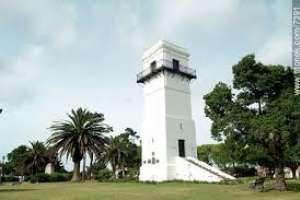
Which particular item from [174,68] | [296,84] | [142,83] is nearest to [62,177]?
[142,83]

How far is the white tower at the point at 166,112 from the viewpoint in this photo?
36.7 metres

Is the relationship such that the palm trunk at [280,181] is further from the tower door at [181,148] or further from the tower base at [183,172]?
the tower door at [181,148]

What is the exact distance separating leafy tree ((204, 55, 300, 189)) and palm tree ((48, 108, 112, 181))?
2210 cm

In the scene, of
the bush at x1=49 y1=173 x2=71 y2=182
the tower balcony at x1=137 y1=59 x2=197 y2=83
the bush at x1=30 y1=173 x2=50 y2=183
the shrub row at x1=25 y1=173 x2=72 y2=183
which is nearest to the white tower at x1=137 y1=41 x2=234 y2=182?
the tower balcony at x1=137 y1=59 x2=197 y2=83

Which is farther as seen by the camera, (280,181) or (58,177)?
(58,177)

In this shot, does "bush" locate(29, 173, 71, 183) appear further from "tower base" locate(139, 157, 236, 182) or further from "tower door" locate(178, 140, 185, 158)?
"tower door" locate(178, 140, 185, 158)

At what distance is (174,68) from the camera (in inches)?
1570

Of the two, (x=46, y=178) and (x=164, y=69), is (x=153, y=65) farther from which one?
(x=46, y=178)

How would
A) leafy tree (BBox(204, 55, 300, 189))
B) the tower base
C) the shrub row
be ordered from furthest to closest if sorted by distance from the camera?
1. the shrub row
2. the tower base
3. leafy tree (BBox(204, 55, 300, 189))

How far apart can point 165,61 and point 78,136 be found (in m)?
13.9

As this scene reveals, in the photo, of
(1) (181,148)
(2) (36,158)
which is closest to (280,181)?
(1) (181,148)

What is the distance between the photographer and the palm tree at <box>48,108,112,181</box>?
1623 inches

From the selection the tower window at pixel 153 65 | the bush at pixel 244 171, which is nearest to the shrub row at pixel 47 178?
the tower window at pixel 153 65

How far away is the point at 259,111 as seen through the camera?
22.0 m
